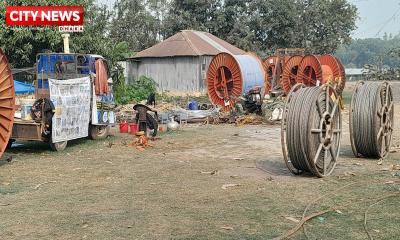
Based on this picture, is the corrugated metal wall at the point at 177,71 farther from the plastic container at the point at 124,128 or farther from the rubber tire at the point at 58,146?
the rubber tire at the point at 58,146

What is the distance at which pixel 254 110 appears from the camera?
2109cm

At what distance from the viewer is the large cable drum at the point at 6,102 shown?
36.9 ft

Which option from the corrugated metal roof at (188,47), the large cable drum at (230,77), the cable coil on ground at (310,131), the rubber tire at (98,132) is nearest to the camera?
the cable coil on ground at (310,131)

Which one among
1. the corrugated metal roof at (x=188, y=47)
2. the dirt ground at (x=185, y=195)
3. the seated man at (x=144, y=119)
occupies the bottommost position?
the dirt ground at (x=185, y=195)

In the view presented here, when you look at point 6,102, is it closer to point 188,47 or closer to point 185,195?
point 185,195

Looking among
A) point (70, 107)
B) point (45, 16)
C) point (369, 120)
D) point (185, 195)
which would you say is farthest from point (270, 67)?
point (185, 195)

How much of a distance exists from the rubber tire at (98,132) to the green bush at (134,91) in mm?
10857

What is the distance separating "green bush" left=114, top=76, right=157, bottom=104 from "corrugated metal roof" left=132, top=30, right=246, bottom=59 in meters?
5.93

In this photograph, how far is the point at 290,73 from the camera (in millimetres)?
28859

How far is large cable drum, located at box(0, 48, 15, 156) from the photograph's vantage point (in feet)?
36.9

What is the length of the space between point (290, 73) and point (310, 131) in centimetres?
2014

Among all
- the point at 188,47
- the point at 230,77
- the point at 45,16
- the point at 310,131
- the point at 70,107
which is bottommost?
the point at 310,131

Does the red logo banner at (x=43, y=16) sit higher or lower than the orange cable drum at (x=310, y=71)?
higher

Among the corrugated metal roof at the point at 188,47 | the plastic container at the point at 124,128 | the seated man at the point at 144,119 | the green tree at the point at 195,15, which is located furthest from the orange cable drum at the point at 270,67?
the green tree at the point at 195,15
